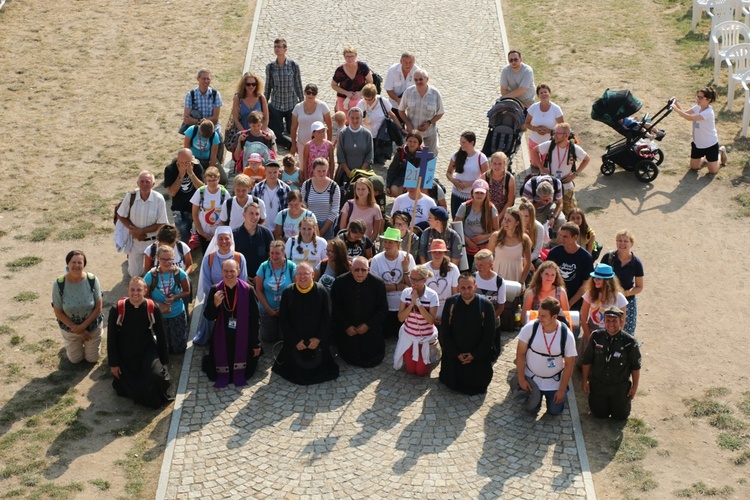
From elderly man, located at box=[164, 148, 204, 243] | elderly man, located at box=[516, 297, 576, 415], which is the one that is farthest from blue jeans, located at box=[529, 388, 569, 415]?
elderly man, located at box=[164, 148, 204, 243]

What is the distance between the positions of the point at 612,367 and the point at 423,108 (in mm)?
6456

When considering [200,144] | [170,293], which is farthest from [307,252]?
[200,144]

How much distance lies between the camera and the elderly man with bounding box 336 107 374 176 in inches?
645

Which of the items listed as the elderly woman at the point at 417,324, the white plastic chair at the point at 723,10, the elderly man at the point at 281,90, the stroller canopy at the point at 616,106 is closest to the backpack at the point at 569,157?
the stroller canopy at the point at 616,106

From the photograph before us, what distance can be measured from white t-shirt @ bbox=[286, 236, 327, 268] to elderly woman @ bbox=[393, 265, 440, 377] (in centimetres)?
128

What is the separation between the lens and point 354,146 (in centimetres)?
1636

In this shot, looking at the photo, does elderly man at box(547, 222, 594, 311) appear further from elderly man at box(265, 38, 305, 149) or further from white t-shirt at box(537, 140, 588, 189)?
elderly man at box(265, 38, 305, 149)

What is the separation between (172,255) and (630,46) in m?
12.3

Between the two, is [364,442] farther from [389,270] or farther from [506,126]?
[506,126]

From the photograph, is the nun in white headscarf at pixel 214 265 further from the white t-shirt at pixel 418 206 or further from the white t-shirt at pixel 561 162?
the white t-shirt at pixel 561 162

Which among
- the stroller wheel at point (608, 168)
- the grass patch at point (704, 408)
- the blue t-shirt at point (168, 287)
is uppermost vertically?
the blue t-shirt at point (168, 287)

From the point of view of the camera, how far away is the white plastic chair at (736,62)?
19922 mm

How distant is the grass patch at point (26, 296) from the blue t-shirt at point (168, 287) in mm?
2237

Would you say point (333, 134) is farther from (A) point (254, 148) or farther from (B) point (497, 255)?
(B) point (497, 255)
